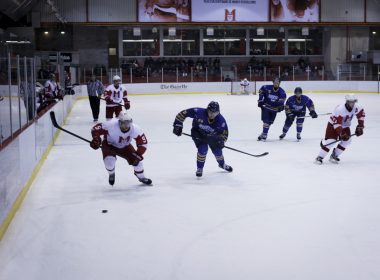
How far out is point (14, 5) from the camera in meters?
23.0

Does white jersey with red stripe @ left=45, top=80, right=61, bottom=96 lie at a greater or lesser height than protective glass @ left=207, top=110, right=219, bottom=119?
greater

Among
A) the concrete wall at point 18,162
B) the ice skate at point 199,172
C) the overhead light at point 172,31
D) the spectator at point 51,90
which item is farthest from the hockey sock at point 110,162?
the overhead light at point 172,31

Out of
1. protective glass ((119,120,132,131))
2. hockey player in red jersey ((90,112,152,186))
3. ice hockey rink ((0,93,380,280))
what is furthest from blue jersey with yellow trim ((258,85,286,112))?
protective glass ((119,120,132,131))

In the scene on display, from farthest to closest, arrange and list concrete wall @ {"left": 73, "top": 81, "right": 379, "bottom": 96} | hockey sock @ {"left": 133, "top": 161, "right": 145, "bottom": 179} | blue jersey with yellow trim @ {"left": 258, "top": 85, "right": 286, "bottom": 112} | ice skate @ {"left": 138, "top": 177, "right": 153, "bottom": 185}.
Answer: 1. concrete wall @ {"left": 73, "top": 81, "right": 379, "bottom": 96}
2. blue jersey with yellow trim @ {"left": 258, "top": 85, "right": 286, "bottom": 112}
3. ice skate @ {"left": 138, "top": 177, "right": 153, "bottom": 185}
4. hockey sock @ {"left": 133, "top": 161, "right": 145, "bottom": 179}

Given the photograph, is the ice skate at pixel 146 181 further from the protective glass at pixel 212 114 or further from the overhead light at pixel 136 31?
the overhead light at pixel 136 31

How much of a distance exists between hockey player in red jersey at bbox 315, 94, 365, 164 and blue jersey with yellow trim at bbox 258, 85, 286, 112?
8.98 feet

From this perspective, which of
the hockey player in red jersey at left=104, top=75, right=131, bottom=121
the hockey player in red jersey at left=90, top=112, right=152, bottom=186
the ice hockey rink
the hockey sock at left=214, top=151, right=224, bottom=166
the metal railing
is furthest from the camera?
the hockey player in red jersey at left=104, top=75, right=131, bottom=121

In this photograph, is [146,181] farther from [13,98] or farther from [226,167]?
[13,98]

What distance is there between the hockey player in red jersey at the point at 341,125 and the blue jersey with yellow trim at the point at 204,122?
5.98ft

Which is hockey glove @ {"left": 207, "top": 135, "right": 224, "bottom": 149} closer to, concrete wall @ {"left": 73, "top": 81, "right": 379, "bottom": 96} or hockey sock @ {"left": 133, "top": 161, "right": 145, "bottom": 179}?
hockey sock @ {"left": 133, "top": 161, "right": 145, "bottom": 179}

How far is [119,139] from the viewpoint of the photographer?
646 cm

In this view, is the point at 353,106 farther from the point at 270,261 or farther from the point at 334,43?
the point at 334,43

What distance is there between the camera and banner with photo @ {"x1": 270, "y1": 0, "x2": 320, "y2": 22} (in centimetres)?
2973

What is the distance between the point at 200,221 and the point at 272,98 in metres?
6.09
